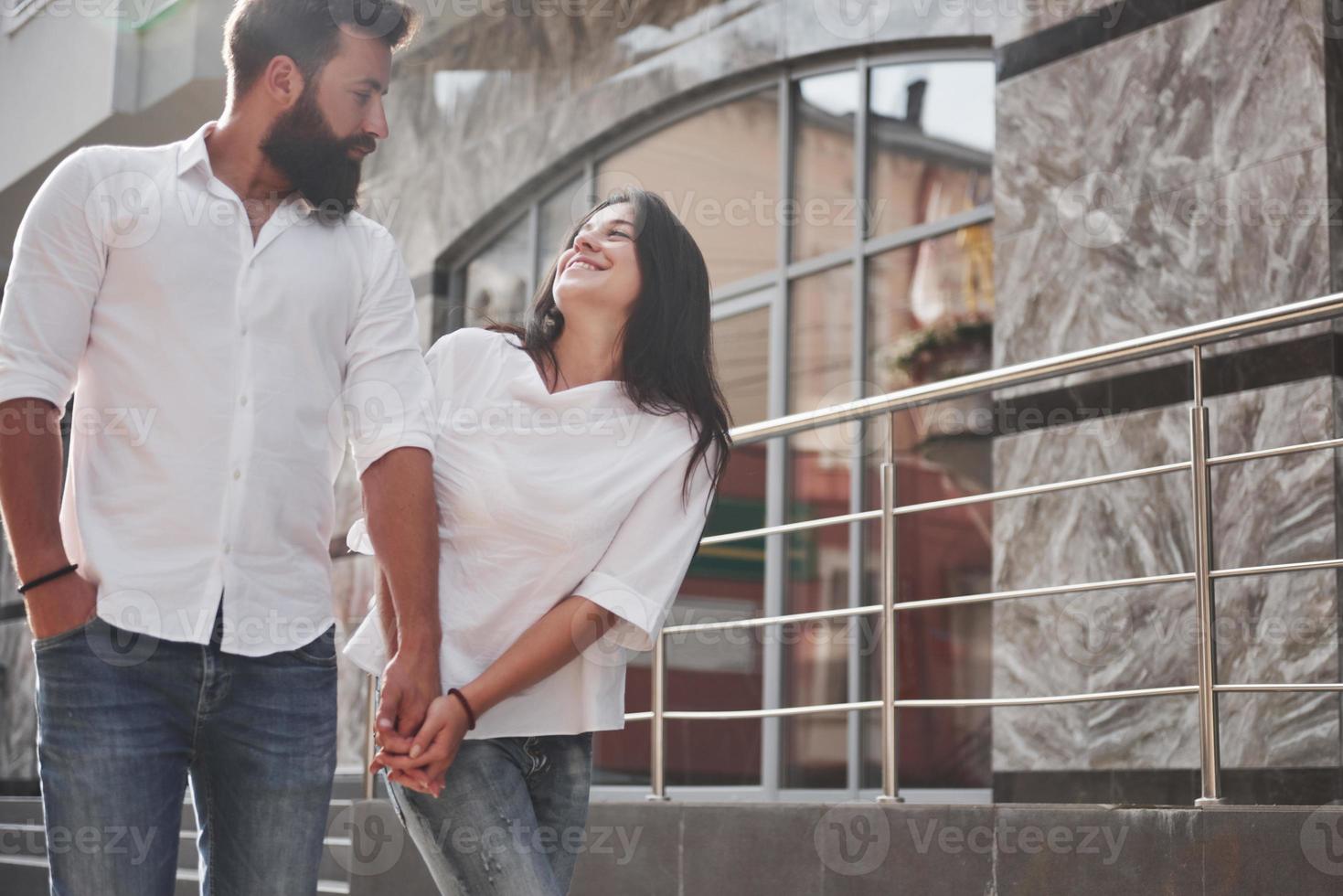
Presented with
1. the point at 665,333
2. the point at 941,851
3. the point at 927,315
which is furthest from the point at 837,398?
the point at 665,333

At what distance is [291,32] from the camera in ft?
7.28

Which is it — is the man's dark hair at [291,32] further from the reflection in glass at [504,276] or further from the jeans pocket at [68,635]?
the reflection in glass at [504,276]

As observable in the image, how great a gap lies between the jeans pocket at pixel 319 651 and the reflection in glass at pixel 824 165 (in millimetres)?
6115

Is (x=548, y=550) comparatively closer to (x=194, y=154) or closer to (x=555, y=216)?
(x=194, y=154)

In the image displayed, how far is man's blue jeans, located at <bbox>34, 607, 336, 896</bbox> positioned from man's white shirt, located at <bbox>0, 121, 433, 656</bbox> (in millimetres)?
44

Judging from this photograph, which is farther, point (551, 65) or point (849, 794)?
point (551, 65)

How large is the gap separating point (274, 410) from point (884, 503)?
2.77 meters

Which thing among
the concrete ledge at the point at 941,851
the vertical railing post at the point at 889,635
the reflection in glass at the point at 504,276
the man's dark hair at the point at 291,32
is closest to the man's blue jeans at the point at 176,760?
the man's dark hair at the point at 291,32

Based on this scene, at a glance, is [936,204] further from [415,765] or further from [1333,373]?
[415,765]

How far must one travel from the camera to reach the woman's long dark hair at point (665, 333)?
2.50 metres

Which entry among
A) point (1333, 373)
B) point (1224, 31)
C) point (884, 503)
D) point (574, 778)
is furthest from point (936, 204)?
point (574, 778)

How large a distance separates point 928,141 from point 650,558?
5.79m

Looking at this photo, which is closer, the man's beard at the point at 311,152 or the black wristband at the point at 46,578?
the black wristband at the point at 46,578

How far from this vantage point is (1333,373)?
17.1 ft
